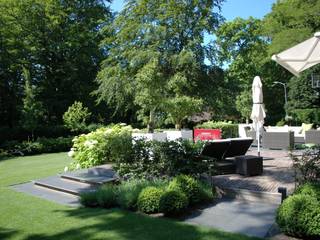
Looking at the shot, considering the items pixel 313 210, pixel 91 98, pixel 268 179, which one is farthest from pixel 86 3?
pixel 313 210

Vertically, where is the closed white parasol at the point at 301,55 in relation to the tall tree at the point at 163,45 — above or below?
below

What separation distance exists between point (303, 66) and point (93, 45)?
2316 centimetres

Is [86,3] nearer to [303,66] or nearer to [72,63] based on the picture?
[72,63]

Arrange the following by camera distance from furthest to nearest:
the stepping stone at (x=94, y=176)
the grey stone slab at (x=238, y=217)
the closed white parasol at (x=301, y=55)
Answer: the closed white parasol at (x=301, y=55), the stepping stone at (x=94, y=176), the grey stone slab at (x=238, y=217)

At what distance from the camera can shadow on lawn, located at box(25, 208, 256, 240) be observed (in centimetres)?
494

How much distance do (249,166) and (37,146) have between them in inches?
576

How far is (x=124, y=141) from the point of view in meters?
8.82

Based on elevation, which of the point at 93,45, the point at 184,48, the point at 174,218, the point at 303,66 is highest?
the point at 93,45

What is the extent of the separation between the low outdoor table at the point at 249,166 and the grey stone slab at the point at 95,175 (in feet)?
9.52

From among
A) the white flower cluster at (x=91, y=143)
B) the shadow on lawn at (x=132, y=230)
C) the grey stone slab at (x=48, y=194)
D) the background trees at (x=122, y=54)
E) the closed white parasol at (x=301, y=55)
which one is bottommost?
the shadow on lawn at (x=132, y=230)

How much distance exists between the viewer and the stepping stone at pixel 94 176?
841 centimetres

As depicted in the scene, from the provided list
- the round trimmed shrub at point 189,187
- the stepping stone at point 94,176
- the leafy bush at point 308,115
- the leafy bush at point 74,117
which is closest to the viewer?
the round trimmed shrub at point 189,187

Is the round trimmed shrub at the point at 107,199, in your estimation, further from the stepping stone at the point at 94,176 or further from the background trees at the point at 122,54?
the background trees at the point at 122,54

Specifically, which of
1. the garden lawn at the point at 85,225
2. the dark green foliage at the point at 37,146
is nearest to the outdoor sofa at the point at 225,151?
the garden lawn at the point at 85,225
